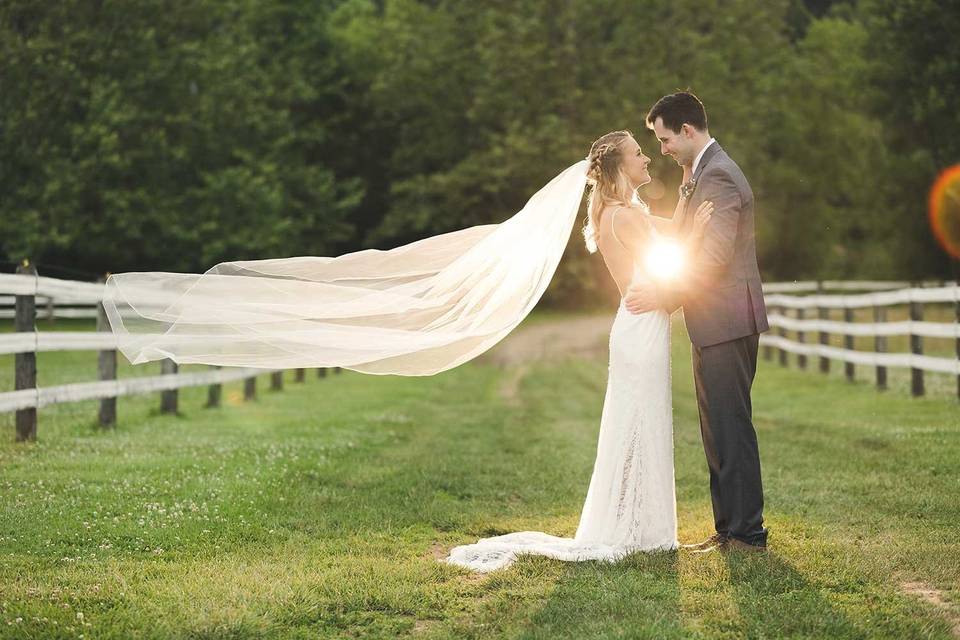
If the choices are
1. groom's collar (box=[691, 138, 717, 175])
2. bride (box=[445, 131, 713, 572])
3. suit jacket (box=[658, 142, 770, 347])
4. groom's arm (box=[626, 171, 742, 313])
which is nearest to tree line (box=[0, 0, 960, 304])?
bride (box=[445, 131, 713, 572])

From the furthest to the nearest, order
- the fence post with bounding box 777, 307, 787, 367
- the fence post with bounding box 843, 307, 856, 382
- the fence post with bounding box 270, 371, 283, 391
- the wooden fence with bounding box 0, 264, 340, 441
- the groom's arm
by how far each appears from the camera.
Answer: the fence post with bounding box 777, 307, 787, 367
the fence post with bounding box 270, 371, 283, 391
the fence post with bounding box 843, 307, 856, 382
the wooden fence with bounding box 0, 264, 340, 441
the groom's arm

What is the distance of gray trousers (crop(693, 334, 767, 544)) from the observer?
6.31 m

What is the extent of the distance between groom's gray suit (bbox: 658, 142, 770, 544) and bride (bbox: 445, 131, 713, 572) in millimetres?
138

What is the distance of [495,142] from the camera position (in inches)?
1865

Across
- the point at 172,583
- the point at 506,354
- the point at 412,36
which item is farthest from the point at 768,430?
the point at 412,36

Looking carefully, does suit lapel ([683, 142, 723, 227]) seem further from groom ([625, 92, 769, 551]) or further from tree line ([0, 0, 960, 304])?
tree line ([0, 0, 960, 304])

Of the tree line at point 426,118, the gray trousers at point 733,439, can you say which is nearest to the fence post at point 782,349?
the gray trousers at point 733,439

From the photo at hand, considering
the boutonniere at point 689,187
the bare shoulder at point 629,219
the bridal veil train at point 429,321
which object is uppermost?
the boutonniere at point 689,187

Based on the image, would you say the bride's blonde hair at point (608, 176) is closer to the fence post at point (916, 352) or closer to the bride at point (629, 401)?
the bride at point (629, 401)

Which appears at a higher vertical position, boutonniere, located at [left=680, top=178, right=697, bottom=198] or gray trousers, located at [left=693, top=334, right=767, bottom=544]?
boutonniere, located at [left=680, top=178, right=697, bottom=198]

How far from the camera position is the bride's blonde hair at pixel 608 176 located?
6648 millimetres

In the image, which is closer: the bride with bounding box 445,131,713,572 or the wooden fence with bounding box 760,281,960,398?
the bride with bounding box 445,131,713,572

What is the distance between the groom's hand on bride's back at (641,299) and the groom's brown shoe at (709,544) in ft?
4.80

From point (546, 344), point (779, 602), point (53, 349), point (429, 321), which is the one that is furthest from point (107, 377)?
point (546, 344)
